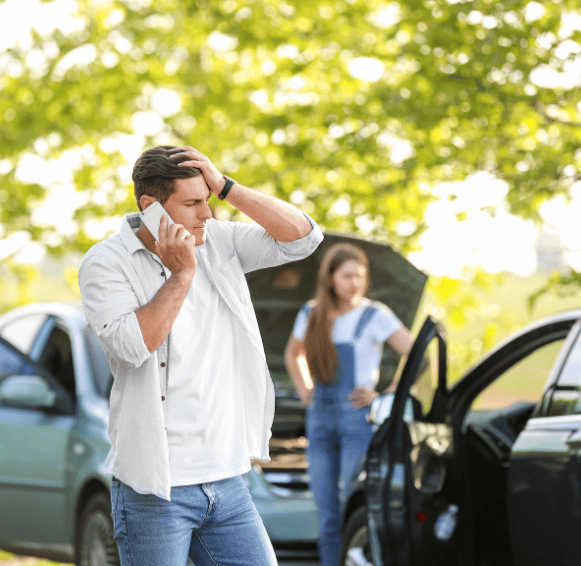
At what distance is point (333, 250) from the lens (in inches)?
196

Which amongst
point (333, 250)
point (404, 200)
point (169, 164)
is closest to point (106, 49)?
point (404, 200)

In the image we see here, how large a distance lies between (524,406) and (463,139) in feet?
10.1

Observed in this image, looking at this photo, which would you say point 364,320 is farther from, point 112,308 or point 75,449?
point 112,308

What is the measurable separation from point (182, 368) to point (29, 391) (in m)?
3.16

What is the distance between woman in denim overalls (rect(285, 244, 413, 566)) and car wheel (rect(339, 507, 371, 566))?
0.16m

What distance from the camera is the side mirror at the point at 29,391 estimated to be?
514 centimetres

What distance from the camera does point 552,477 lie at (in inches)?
127

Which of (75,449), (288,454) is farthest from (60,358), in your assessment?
(288,454)

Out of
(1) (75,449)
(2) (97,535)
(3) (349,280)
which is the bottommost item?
(2) (97,535)

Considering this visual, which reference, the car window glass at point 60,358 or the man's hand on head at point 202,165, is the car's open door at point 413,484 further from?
the car window glass at point 60,358

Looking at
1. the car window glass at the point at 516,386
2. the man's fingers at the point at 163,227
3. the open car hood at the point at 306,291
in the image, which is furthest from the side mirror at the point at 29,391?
the man's fingers at the point at 163,227

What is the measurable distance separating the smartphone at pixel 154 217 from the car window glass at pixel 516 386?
2218mm

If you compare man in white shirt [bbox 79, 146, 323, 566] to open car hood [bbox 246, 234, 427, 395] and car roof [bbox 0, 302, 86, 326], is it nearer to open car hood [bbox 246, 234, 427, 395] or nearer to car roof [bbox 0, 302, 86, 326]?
open car hood [bbox 246, 234, 427, 395]

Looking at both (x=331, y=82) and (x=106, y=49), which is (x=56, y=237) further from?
(x=331, y=82)
